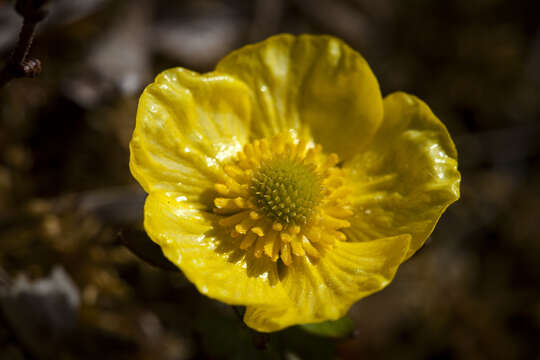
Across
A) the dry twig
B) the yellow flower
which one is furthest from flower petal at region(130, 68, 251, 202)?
the dry twig

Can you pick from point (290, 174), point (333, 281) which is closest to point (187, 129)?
point (290, 174)

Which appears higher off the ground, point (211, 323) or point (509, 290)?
point (211, 323)

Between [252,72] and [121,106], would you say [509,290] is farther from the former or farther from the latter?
[121,106]

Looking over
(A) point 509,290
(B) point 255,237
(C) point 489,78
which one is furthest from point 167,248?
(C) point 489,78

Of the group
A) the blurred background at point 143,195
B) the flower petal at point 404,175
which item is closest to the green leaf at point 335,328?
the blurred background at point 143,195

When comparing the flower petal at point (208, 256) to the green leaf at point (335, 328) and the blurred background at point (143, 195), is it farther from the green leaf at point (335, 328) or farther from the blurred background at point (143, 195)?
the green leaf at point (335, 328)

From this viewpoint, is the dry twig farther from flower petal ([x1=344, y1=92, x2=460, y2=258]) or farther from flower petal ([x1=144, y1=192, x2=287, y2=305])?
flower petal ([x1=344, y1=92, x2=460, y2=258])
